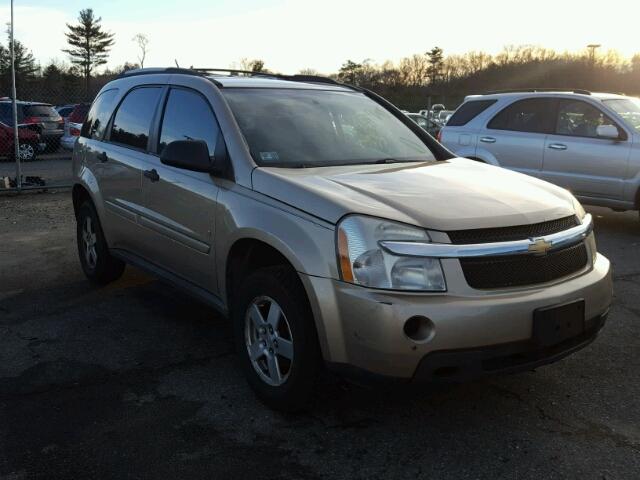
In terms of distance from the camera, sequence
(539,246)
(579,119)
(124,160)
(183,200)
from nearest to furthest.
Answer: (539,246), (183,200), (124,160), (579,119)

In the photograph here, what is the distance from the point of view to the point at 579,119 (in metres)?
8.47

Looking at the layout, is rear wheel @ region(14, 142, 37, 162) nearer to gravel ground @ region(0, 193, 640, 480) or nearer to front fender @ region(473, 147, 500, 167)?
front fender @ region(473, 147, 500, 167)

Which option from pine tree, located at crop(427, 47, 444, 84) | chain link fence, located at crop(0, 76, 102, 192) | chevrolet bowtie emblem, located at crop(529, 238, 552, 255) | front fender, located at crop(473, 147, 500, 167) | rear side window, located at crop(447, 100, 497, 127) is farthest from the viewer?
pine tree, located at crop(427, 47, 444, 84)

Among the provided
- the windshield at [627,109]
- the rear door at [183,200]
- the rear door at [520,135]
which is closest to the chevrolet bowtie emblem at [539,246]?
the rear door at [183,200]

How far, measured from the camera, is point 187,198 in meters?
4.03

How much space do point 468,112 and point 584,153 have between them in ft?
6.39

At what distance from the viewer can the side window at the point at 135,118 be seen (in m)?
4.71

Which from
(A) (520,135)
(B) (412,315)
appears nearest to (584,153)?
(A) (520,135)

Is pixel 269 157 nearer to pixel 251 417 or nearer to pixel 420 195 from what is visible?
pixel 420 195

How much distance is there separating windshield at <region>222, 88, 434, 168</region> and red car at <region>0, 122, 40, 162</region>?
15594mm

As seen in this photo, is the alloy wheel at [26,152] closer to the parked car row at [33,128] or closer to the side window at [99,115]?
the parked car row at [33,128]

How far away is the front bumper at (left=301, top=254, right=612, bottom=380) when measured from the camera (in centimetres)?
280

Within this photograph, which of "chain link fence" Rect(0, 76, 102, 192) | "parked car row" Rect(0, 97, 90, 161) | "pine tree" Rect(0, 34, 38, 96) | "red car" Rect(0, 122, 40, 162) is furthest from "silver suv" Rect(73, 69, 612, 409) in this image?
"pine tree" Rect(0, 34, 38, 96)

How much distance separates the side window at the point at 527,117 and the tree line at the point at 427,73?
67.2 ft
